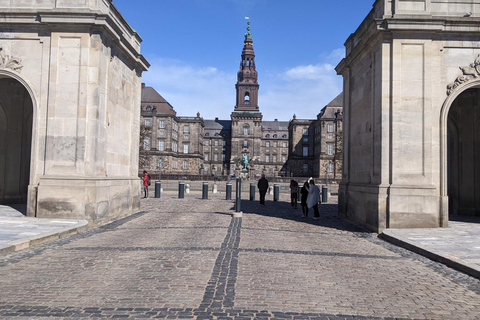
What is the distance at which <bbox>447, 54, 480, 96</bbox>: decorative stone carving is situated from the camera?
11.0 metres

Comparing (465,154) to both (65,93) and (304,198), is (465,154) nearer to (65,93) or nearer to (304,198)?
(304,198)

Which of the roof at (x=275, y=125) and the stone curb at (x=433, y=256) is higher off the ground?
the roof at (x=275, y=125)

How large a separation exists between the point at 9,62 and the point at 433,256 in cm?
1231

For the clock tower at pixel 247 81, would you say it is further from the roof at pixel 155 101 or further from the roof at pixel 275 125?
the roof at pixel 155 101

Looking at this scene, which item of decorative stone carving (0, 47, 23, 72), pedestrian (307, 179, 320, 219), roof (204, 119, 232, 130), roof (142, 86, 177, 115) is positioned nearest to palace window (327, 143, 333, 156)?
roof (142, 86, 177, 115)

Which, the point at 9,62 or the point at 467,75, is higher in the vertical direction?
the point at 9,62

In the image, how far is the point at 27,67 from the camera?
451 inches

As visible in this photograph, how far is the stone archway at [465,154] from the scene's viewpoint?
46.5 ft

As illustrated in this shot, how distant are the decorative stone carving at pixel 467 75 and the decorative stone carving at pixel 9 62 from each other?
12.6 m

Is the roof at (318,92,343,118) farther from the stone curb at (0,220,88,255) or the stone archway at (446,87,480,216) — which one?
the stone curb at (0,220,88,255)

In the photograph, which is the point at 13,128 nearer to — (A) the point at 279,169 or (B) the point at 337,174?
(B) the point at 337,174

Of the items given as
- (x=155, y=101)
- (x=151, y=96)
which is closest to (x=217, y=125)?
(x=155, y=101)

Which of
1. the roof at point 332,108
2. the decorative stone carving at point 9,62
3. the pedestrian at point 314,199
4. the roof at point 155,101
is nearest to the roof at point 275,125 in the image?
the roof at point 332,108

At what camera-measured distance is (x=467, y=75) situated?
36.4 feet
